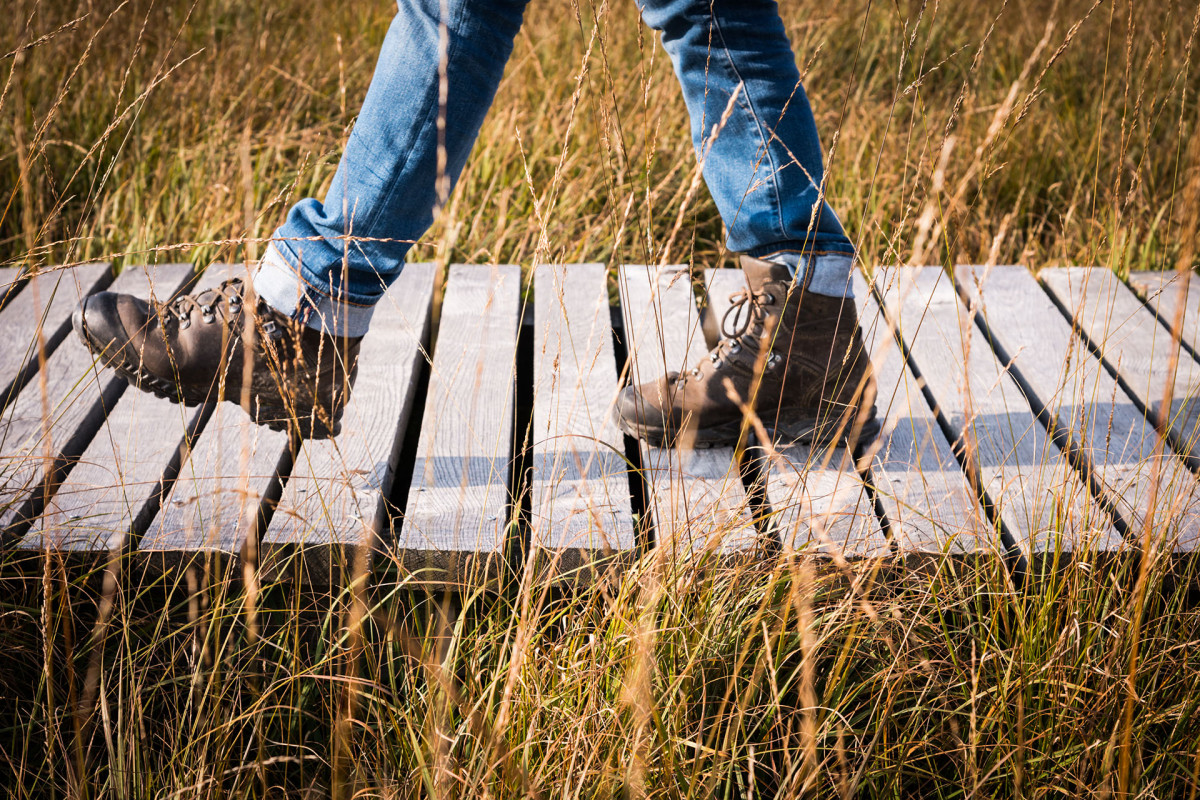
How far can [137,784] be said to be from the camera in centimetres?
96

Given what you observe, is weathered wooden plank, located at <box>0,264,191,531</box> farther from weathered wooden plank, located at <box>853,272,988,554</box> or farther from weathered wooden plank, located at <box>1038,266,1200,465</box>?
weathered wooden plank, located at <box>1038,266,1200,465</box>

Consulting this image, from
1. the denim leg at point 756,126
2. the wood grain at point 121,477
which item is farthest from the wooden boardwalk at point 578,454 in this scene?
the denim leg at point 756,126

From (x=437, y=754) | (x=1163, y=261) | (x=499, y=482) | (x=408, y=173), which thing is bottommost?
(x=1163, y=261)

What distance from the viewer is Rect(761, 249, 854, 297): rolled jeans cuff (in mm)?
1467

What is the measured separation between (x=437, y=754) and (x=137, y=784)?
0.36 metres

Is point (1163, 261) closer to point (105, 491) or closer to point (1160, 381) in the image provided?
point (1160, 381)

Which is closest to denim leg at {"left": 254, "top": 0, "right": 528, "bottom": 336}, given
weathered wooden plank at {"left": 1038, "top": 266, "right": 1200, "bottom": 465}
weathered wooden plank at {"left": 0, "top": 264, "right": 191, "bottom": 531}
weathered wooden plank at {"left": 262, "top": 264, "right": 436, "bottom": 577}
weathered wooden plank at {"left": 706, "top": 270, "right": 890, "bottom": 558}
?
weathered wooden plank at {"left": 262, "top": 264, "right": 436, "bottom": 577}

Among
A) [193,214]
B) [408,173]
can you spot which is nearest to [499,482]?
[408,173]

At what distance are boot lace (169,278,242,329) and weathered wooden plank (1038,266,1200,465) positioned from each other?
1.40 meters

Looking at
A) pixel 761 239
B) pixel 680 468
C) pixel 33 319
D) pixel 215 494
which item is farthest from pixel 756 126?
pixel 33 319

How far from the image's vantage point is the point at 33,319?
1940 mm

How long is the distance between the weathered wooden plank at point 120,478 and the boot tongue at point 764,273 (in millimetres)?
893

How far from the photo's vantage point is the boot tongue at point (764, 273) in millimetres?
1478

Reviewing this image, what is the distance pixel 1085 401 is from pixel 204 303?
163 centimetres
